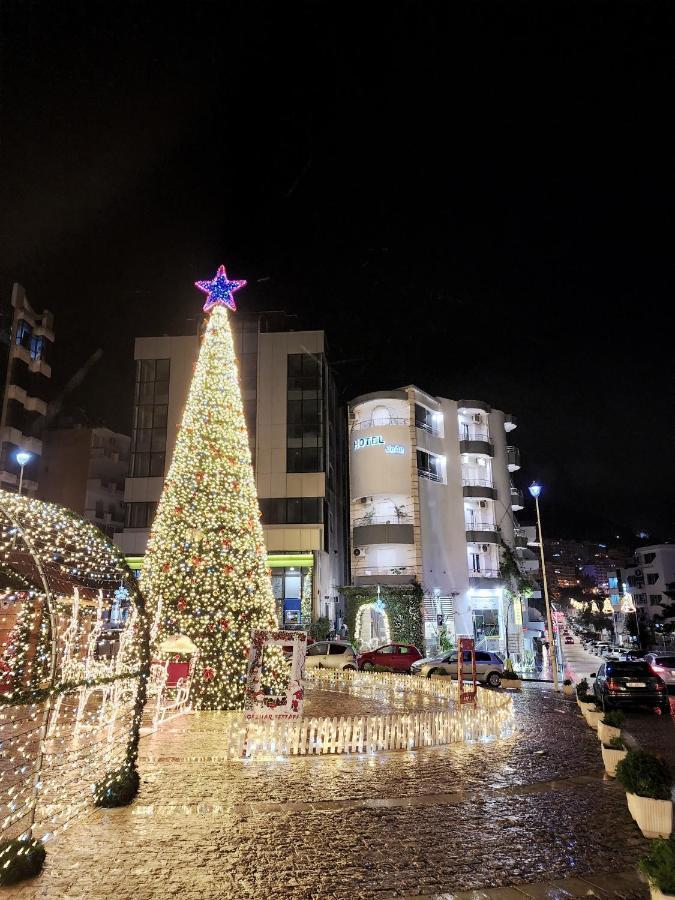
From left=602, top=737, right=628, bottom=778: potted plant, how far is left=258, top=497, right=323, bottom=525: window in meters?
32.2

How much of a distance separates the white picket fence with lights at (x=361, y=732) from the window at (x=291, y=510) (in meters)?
29.0

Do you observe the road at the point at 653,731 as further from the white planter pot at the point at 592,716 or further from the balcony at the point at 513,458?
the balcony at the point at 513,458

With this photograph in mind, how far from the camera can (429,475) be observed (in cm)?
4041

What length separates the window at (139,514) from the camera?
41.6 m

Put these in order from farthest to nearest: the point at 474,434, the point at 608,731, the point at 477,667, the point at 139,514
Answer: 1. the point at 474,434
2. the point at 139,514
3. the point at 477,667
4. the point at 608,731

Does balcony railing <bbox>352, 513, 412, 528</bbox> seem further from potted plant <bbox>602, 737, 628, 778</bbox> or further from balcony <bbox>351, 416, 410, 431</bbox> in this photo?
potted plant <bbox>602, 737, 628, 778</bbox>

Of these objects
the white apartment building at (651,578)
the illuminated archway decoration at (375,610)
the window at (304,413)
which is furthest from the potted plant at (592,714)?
the white apartment building at (651,578)

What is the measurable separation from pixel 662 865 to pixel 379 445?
35598mm

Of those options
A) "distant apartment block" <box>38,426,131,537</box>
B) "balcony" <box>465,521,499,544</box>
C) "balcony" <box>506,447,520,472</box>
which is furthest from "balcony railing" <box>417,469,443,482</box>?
"distant apartment block" <box>38,426,131,537</box>

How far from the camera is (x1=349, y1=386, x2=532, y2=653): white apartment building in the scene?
37.9 m

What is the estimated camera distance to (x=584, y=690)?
15.3 m

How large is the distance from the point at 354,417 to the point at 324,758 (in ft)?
110

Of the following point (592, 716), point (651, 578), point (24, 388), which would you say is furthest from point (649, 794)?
point (651, 578)

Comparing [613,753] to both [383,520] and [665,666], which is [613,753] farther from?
[383,520]
